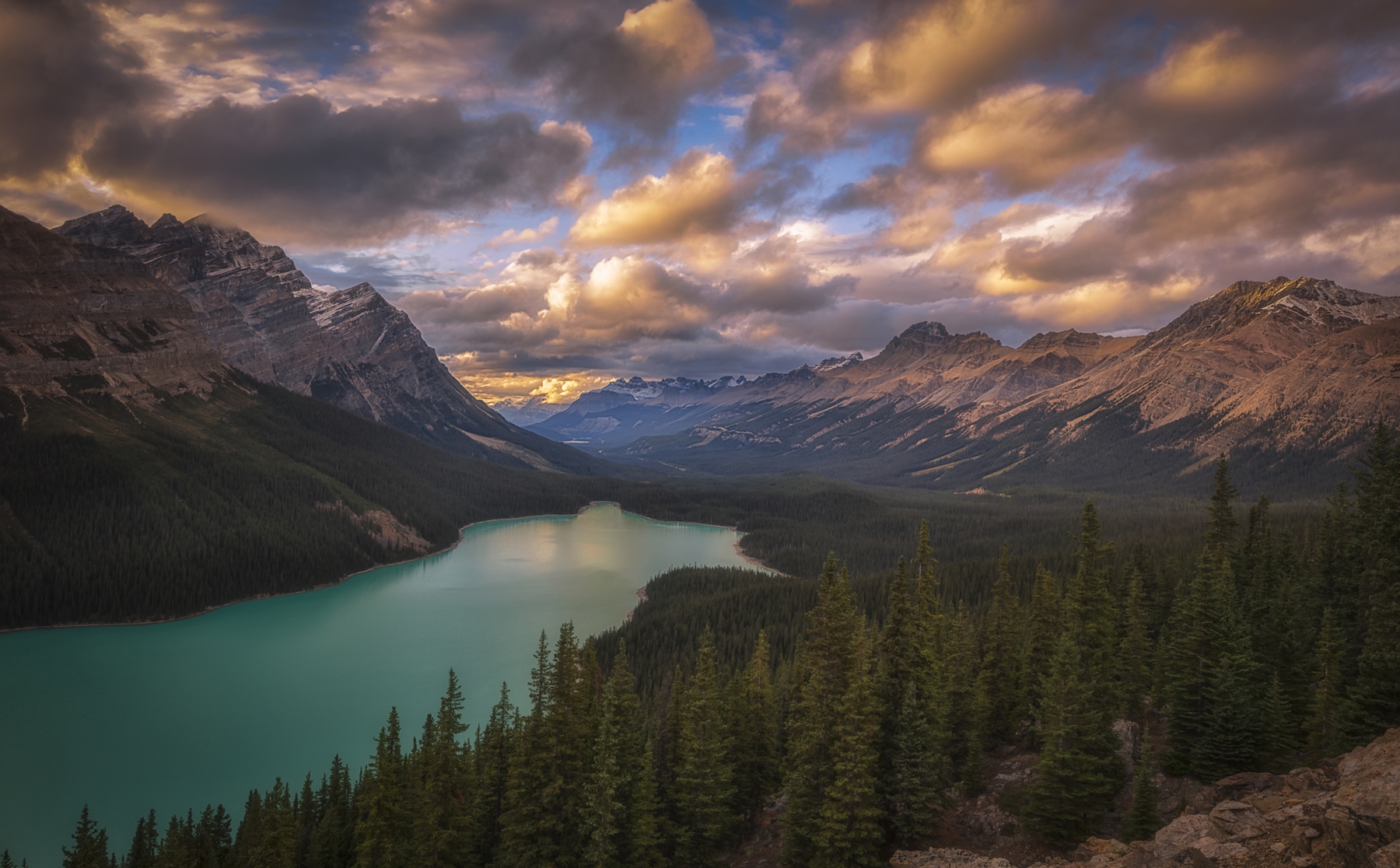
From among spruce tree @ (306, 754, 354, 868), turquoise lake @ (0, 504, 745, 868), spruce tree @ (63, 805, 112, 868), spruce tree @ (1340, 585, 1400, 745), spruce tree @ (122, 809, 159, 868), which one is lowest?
turquoise lake @ (0, 504, 745, 868)

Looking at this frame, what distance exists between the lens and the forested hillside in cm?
2575

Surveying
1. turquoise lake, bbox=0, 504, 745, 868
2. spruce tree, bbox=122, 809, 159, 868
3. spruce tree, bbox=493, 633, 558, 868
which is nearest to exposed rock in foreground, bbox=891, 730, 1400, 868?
spruce tree, bbox=493, 633, 558, 868

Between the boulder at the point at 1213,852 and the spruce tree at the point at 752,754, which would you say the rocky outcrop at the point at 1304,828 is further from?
the spruce tree at the point at 752,754

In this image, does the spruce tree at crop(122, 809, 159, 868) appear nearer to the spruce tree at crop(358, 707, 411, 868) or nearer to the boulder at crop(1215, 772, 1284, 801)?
the spruce tree at crop(358, 707, 411, 868)

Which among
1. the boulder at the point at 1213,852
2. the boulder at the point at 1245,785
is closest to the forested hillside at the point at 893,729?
the boulder at the point at 1245,785

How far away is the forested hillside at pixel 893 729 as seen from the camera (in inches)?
1014

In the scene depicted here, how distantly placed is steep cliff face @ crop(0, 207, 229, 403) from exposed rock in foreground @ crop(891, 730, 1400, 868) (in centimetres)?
19780

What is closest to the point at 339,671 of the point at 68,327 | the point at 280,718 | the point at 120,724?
the point at 280,718

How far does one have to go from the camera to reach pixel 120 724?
6469cm

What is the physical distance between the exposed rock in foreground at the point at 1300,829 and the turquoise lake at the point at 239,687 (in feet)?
198

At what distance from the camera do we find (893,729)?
27531mm

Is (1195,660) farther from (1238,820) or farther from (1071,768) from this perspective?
(1238,820)

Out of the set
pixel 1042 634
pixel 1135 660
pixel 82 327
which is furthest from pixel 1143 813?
pixel 82 327

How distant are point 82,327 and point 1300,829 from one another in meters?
233
